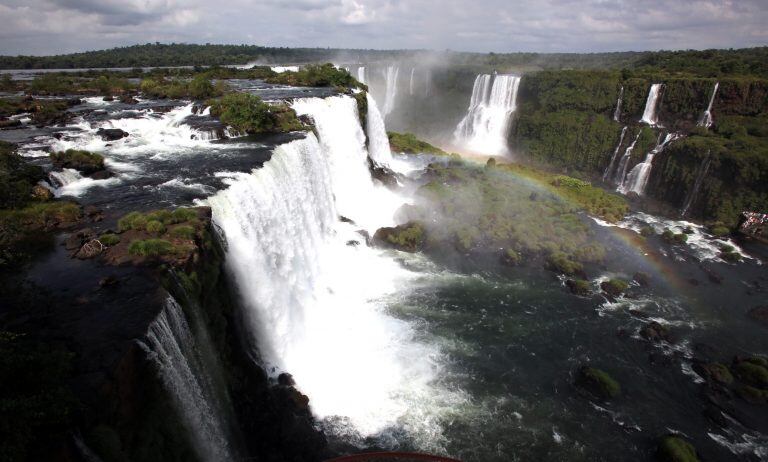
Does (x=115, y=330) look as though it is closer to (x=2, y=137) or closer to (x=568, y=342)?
(x=568, y=342)

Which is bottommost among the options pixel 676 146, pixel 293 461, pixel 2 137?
pixel 293 461

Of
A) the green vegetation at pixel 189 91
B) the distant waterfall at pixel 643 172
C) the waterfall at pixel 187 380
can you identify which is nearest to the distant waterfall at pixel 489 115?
Answer: the distant waterfall at pixel 643 172

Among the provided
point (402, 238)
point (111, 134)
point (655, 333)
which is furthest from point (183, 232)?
point (655, 333)

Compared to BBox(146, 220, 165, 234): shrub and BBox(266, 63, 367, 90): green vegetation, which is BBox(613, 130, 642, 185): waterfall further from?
BBox(146, 220, 165, 234): shrub

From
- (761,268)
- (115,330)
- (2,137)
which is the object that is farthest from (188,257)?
(761,268)

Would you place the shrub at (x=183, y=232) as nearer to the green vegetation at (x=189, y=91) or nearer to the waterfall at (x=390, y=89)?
the green vegetation at (x=189, y=91)

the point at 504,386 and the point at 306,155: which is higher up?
the point at 306,155

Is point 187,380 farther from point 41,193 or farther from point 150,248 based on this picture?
point 41,193
